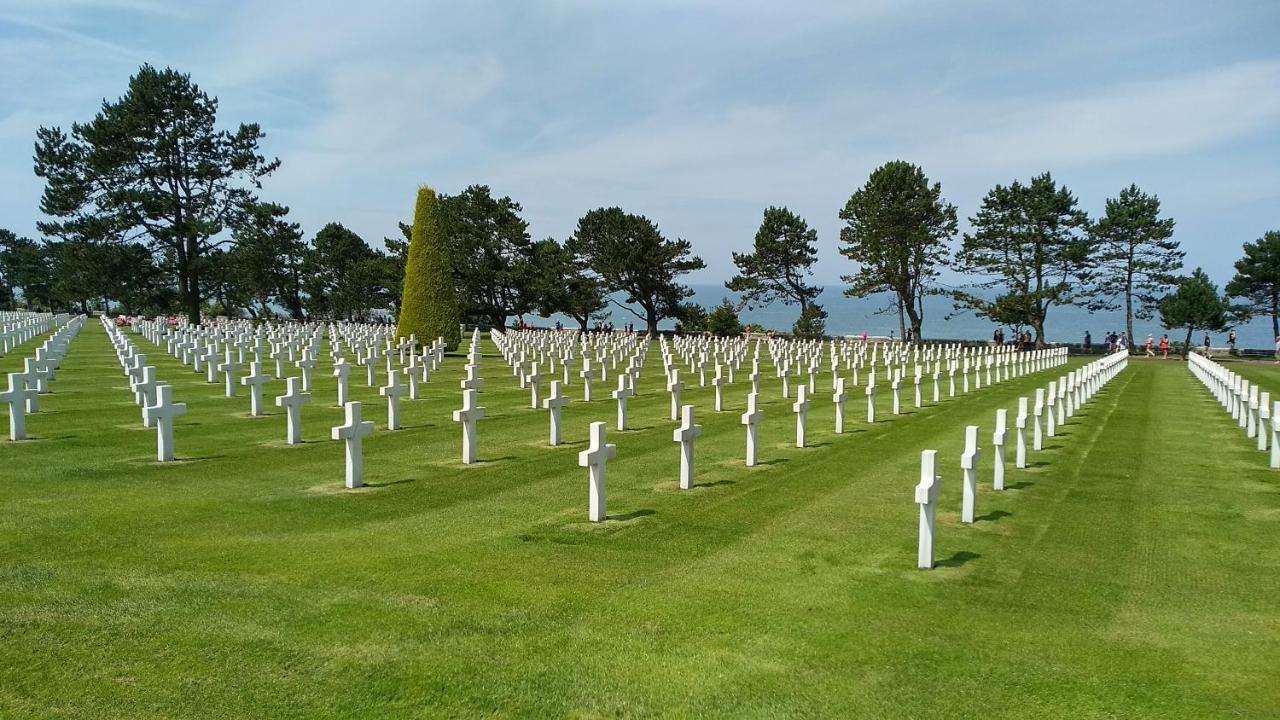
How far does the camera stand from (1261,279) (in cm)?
5738

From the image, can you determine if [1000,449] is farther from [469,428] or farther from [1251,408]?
[1251,408]

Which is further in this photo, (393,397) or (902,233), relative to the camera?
(902,233)

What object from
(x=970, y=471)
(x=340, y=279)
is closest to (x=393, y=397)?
Result: (x=970, y=471)

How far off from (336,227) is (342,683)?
65751 mm

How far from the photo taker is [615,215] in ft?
189

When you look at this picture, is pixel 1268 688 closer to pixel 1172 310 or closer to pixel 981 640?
pixel 981 640

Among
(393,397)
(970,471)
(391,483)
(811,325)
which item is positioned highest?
(811,325)

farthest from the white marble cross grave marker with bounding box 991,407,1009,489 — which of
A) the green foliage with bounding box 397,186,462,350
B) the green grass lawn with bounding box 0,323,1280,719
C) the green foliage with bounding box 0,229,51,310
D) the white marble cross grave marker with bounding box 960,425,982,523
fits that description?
the green foliage with bounding box 0,229,51,310

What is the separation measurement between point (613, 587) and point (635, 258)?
5114 centimetres

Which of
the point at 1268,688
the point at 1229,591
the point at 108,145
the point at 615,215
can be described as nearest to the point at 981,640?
the point at 1268,688

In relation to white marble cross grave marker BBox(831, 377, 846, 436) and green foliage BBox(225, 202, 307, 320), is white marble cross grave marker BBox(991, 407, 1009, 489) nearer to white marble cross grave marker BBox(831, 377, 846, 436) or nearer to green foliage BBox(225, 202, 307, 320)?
white marble cross grave marker BBox(831, 377, 846, 436)

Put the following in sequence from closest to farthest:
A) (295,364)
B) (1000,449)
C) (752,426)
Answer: (1000,449)
(752,426)
(295,364)

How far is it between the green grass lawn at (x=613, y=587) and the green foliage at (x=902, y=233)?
43.4m

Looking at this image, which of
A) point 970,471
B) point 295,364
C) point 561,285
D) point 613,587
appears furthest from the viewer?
point 561,285
